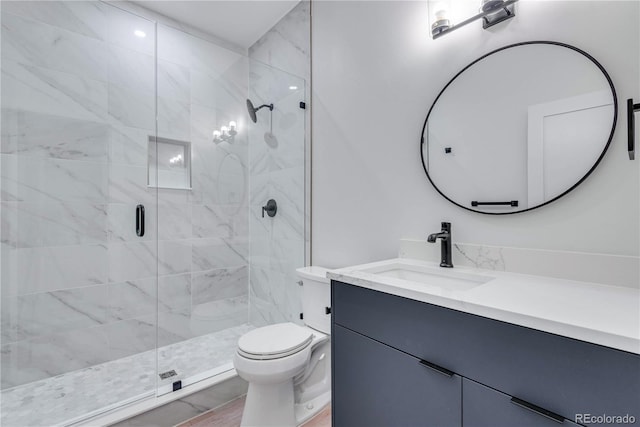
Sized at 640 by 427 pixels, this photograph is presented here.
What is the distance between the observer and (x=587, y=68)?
1.02m

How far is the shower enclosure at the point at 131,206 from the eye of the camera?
1839mm

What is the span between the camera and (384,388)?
3.30 ft

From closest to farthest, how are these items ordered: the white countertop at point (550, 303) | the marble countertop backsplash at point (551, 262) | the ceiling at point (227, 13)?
the white countertop at point (550, 303)
the marble countertop backsplash at point (551, 262)
the ceiling at point (227, 13)

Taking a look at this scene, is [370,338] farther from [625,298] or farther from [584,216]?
[584,216]

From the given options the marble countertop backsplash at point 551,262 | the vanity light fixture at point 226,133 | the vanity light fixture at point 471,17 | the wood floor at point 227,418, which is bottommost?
the wood floor at point 227,418

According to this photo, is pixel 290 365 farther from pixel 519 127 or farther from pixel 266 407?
pixel 519 127

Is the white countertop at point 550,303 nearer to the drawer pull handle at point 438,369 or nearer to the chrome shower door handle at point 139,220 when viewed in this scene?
the drawer pull handle at point 438,369

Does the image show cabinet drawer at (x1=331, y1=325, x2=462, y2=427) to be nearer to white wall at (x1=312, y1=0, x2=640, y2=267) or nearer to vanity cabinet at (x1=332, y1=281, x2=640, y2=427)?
vanity cabinet at (x1=332, y1=281, x2=640, y2=427)

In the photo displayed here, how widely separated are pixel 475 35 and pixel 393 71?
1.41 feet

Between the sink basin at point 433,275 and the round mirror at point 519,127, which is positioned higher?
the round mirror at point 519,127

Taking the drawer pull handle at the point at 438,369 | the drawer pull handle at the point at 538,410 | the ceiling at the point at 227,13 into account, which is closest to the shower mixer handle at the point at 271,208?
the ceiling at the point at 227,13

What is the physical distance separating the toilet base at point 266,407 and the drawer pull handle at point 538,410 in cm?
114

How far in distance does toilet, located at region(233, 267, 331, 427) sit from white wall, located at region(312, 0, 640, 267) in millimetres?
348

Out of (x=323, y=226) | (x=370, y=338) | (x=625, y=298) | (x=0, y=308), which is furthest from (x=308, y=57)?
(x=0, y=308)
